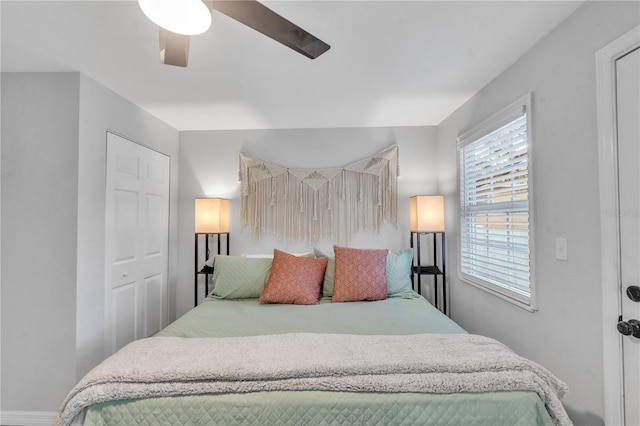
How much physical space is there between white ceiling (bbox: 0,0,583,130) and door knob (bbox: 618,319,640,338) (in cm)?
144

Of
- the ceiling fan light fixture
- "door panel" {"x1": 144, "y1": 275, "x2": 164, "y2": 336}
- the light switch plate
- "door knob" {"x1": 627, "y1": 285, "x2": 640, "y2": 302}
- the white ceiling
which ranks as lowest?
"door panel" {"x1": 144, "y1": 275, "x2": 164, "y2": 336}

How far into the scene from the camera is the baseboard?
75.9 inches

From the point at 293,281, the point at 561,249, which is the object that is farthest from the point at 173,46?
the point at 561,249

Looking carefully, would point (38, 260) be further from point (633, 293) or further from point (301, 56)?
point (633, 293)

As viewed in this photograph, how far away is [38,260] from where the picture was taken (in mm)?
1943

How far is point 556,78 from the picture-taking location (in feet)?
5.07

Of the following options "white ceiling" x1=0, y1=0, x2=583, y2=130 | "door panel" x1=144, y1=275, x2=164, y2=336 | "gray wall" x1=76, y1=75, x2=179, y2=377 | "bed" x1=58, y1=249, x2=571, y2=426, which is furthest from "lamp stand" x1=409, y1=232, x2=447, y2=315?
"gray wall" x1=76, y1=75, x2=179, y2=377

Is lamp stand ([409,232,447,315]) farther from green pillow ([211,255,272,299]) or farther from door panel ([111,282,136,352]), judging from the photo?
door panel ([111,282,136,352])

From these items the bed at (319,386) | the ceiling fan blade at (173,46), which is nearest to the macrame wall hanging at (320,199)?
the bed at (319,386)

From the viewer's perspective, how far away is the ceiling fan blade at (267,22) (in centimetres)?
103

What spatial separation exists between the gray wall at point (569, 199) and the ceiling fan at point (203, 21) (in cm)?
125

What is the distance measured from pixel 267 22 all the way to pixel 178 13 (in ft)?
A: 1.03

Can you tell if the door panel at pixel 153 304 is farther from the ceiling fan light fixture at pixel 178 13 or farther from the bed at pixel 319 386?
the ceiling fan light fixture at pixel 178 13

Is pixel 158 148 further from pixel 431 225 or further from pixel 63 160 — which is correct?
pixel 431 225
